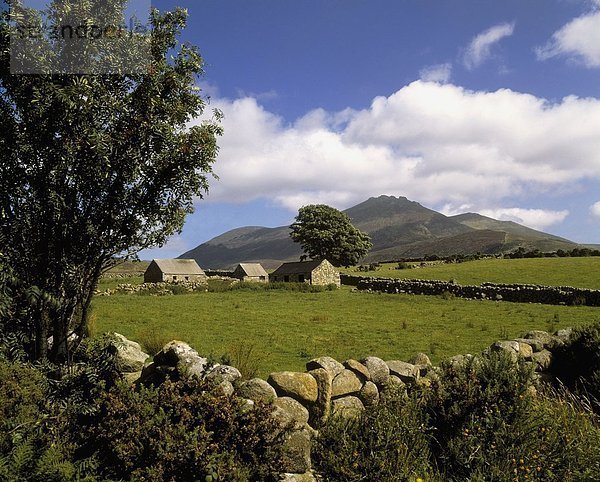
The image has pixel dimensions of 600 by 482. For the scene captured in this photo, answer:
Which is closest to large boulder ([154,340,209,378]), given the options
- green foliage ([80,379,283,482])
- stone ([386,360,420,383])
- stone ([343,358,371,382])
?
green foliage ([80,379,283,482])

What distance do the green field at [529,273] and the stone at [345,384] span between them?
3789 centimetres

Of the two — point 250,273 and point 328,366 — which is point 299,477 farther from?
point 250,273

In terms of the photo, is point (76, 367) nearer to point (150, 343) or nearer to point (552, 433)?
point (150, 343)

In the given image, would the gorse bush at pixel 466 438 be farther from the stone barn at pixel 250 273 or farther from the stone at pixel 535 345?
the stone barn at pixel 250 273

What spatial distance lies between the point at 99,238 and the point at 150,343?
755 centimetres

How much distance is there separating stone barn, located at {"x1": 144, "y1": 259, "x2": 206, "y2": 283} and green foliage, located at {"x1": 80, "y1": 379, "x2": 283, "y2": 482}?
5811 centimetres

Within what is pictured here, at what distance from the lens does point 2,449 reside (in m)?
5.46

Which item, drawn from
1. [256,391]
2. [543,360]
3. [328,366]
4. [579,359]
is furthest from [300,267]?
[256,391]

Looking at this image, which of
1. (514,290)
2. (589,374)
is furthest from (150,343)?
(514,290)

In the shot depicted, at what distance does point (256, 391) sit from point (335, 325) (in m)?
16.1

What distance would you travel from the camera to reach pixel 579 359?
472 inches

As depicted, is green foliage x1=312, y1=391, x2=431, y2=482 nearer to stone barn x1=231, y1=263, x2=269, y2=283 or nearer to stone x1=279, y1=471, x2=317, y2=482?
stone x1=279, y1=471, x2=317, y2=482

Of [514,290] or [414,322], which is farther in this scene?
[514,290]

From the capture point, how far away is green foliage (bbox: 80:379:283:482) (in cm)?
Result: 562
